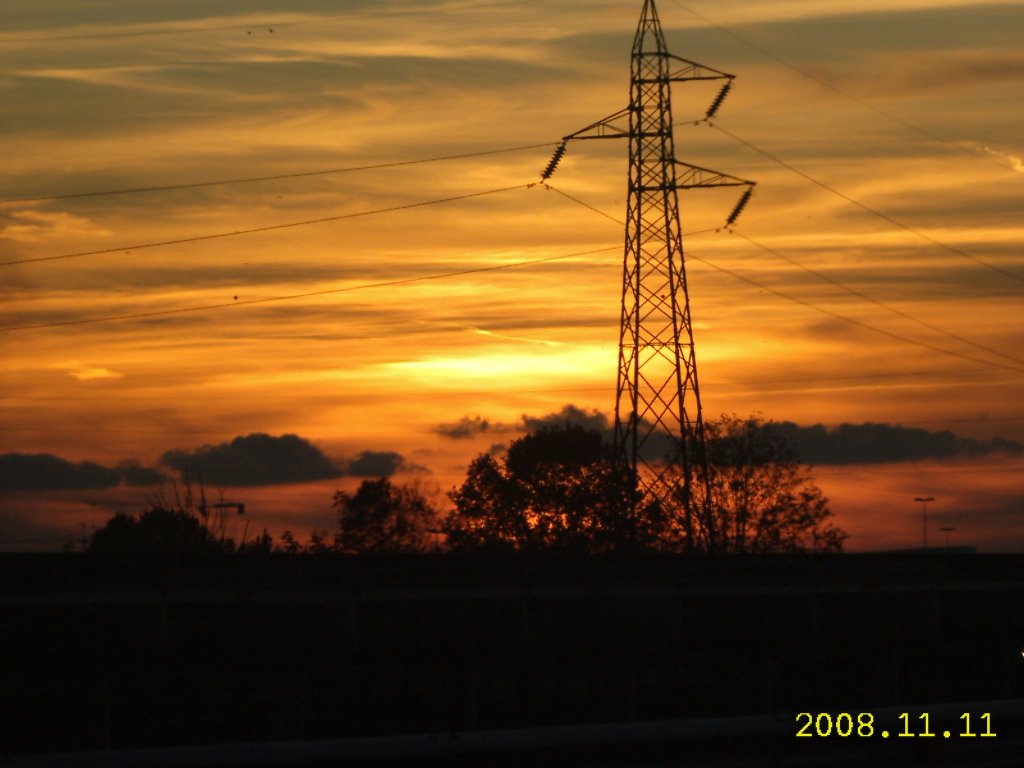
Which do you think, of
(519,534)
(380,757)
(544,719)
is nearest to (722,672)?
(544,719)

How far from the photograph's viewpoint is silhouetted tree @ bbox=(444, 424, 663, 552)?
83.6 m

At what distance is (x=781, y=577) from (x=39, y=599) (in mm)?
20621

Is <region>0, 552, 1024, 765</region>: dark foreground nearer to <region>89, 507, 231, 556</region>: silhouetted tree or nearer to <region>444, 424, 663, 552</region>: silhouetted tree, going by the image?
<region>444, 424, 663, 552</region>: silhouetted tree

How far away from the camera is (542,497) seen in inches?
3524

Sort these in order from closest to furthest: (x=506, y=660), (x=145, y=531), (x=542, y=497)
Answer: (x=506, y=660) → (x=542, y=497) → (x=145, y=531)

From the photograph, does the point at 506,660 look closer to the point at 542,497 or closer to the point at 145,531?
the point at 542,497

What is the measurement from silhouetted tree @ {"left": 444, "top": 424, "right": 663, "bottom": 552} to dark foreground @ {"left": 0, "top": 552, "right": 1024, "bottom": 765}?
28.9 metres

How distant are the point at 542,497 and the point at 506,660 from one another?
217 ft

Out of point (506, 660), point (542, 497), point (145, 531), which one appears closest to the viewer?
point (506, 660)

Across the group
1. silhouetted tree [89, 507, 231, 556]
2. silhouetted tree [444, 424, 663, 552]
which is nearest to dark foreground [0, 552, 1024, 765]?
silhouetted tree [444, 424, 663, 552]

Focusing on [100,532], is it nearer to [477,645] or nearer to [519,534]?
[519,534]

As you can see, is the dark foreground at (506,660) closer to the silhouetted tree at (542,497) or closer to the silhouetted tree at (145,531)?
the silhouetted tree at (542,497)

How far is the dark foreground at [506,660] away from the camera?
36.8 feet

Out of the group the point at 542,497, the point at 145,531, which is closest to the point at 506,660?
the point at 542,497
